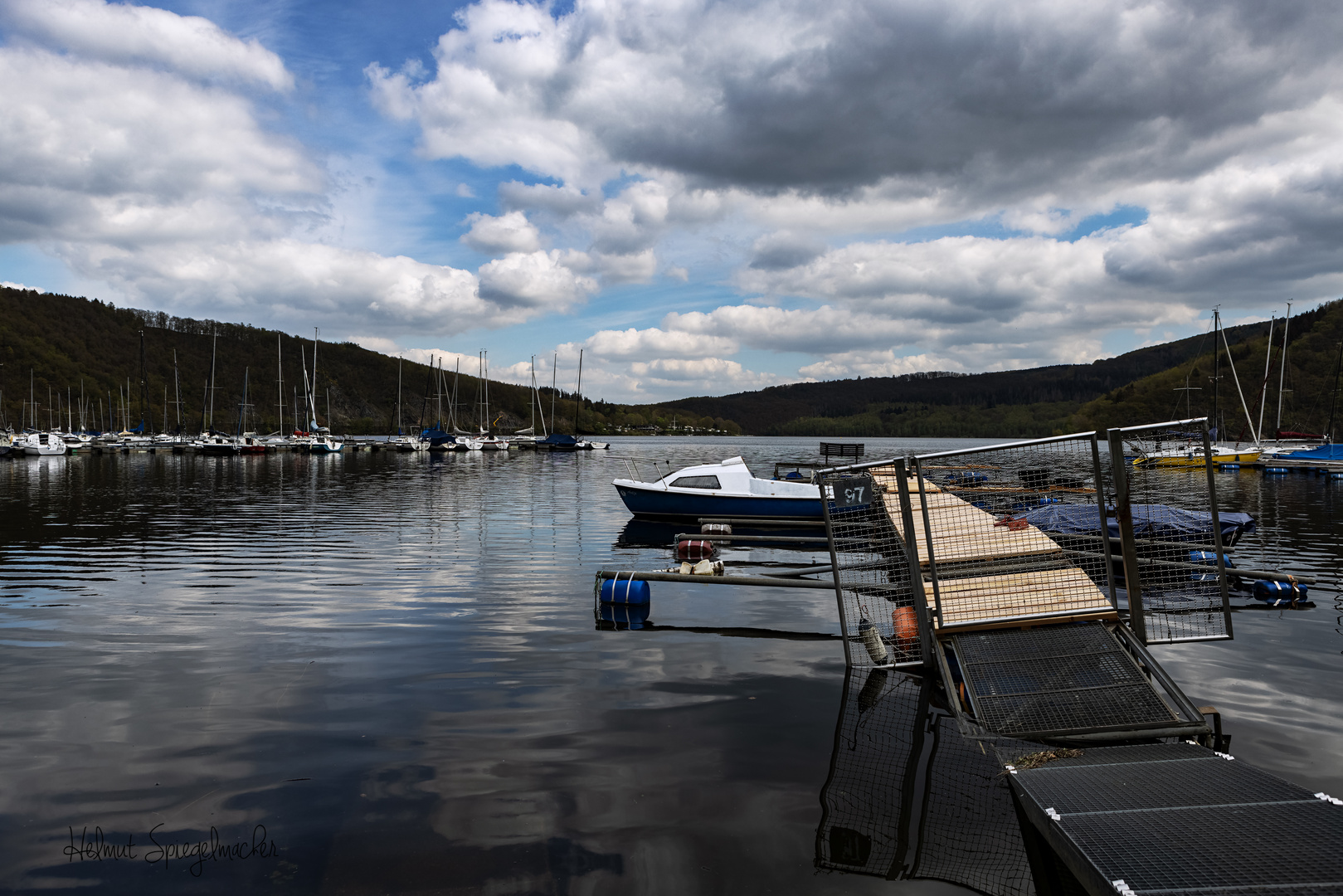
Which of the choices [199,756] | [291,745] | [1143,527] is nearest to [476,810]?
[291,745]

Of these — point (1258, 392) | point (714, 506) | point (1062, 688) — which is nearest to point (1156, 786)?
point (1062, 688)

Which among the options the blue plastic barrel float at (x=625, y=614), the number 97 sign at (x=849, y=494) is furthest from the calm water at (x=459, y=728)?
the number 97 sign at (x=849, y=494)

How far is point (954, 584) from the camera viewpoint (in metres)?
8.71

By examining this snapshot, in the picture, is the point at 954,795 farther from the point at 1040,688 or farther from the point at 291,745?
the point at 291,745

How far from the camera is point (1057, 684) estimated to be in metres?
6.68

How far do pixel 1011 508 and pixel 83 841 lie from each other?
9270 mm

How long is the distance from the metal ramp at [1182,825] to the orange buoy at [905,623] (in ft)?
13.1

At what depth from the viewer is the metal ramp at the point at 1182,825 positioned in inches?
150

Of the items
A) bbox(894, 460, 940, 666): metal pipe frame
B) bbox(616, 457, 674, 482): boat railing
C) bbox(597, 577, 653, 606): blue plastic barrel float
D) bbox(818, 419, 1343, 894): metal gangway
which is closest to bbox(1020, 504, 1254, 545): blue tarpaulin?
bbox(818, 419, 1343, 894): metal gangway

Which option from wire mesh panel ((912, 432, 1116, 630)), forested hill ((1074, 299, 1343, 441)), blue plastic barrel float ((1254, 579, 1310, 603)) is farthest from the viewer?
forested hill ((1074, 299, 1343, 441))

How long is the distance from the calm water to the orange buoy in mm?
784

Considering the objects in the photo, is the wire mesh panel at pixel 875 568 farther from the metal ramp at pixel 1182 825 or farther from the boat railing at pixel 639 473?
the boat railing at pixel 639 473

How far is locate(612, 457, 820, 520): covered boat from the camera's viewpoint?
2372cm

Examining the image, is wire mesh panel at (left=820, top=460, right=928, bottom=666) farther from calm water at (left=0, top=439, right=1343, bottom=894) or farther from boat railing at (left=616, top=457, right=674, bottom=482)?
boat railing at (left=616, top=457, right=674, bottom=482)
